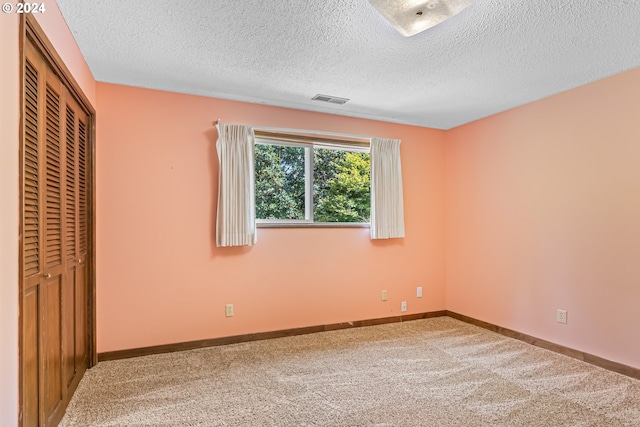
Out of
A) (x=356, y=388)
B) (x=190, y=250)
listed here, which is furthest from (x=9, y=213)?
(x=356, y=388)

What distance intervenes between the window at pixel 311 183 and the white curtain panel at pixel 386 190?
0.14 m

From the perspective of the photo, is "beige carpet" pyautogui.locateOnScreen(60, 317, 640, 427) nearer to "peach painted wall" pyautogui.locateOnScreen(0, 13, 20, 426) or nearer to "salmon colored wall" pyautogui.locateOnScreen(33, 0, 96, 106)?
"peach painted wall" pyautogui.locateOnScreen(0, 13, 20, 426)

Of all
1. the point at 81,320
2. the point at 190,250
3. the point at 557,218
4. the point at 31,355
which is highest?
the point at 557,218

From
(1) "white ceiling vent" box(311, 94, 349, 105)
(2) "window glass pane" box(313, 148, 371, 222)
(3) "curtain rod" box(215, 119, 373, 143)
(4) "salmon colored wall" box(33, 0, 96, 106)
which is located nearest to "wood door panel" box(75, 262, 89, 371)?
(4) "salmon colored wall" box(33, 0, 96, 106)

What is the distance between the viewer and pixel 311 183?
3.77 meters

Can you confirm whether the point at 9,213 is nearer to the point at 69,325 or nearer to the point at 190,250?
the point at 69,325

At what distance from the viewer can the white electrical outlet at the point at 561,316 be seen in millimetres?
3105

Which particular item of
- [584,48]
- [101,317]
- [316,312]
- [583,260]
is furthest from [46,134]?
[583,260]

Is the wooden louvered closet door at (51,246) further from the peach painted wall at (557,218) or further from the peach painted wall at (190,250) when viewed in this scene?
the peach painted wall at (557,218)

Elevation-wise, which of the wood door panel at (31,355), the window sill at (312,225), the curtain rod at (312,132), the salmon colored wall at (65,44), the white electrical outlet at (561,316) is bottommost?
the white electrical outlet at (561,316)

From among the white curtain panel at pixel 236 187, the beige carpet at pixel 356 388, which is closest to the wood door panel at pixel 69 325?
the beige carpet at pixel 356 388

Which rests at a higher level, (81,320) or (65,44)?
(65,44)

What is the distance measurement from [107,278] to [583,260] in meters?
3.98

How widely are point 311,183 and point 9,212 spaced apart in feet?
8.78
